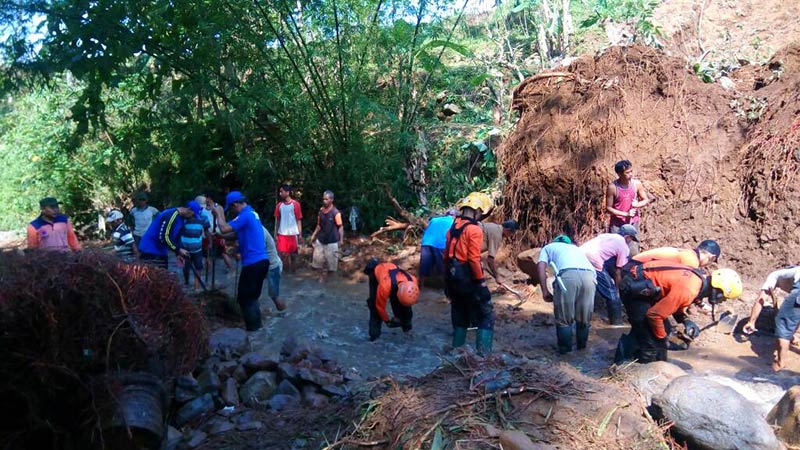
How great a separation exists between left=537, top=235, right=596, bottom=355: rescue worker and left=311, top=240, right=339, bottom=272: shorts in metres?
4.28

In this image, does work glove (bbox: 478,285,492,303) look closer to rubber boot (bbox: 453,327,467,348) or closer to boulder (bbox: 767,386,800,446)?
rubber boot (bbox: 453,327,467,348)

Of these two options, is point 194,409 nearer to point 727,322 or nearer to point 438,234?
point 438,234

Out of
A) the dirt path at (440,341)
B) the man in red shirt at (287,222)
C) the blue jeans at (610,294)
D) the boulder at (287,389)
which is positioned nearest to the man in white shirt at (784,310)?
the dirt path at (440,341)

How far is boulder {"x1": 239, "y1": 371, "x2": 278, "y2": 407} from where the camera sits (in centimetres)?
553

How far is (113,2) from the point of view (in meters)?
9.55

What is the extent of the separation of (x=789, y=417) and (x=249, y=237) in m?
5.29

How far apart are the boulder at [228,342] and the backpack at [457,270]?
7.29ft

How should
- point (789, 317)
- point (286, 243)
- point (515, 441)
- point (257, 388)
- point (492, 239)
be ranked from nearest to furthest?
point (515, 441) → point (257, 388) → point (789, 317) → point (492, 239) → point (286, 243)

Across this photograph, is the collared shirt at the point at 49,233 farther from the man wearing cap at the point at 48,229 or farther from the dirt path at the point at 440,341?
the dirt path at the point at 440,341

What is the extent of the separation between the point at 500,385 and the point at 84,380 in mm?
2913

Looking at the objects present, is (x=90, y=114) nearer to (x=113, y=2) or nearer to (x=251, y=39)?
(x=113, y=2)

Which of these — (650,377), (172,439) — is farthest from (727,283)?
(172,439)

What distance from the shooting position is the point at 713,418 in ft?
12.6

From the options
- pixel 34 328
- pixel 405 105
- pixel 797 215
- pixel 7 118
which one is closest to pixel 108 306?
pixel 34 328
